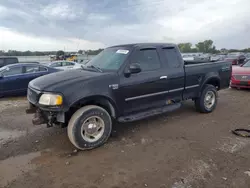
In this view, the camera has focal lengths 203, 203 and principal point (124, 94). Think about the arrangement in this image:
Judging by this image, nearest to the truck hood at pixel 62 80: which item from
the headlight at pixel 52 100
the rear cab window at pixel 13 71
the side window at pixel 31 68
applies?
the headlight at pixel 52 100

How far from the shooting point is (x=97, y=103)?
13.1 feet

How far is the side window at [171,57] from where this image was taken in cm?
491

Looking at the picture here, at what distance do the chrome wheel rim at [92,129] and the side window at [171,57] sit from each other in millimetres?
2254

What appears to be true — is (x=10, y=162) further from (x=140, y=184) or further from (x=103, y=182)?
(x=140, y=184)

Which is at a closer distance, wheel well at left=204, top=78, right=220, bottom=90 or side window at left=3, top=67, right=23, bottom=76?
wheel well at left=204, top=78, right=220, bottom=90

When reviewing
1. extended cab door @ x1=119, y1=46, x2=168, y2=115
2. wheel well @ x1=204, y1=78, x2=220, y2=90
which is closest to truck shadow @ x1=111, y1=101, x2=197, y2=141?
extended cab door @ x1=119, y1=46, x2=168, y2=115

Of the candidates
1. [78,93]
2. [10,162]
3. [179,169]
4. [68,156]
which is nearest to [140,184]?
[179,169]

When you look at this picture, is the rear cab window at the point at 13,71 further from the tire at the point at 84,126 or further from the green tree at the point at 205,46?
the green tree at the point at 205,46

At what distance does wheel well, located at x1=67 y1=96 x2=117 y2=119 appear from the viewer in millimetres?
3724

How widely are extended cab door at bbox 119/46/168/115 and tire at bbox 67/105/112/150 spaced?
0.51m

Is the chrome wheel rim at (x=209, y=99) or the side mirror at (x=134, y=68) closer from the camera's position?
the side mirror at (x=134, y=68)

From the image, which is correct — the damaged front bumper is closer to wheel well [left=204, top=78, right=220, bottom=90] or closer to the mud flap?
the mud flap

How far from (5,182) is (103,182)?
1.37 metres

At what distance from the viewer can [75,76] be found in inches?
153
